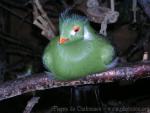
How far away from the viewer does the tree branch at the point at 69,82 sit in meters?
0.92

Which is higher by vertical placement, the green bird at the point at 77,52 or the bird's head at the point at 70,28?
the bird's head at the point at 70,28

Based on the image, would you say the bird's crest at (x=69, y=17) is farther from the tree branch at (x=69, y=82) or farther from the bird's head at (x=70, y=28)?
the tree branch at (x=69, y=82)

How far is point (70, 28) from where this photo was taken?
93cm

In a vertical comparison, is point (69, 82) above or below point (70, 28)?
below

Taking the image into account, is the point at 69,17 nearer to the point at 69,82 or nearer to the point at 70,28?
the point at 70,28

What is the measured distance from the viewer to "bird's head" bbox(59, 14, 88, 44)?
919mm

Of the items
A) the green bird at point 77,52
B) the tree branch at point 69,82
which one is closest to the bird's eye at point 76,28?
the green bird at point 77,52

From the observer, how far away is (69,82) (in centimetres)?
98

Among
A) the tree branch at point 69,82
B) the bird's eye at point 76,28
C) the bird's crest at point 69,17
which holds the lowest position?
the tree branch at point 69,82

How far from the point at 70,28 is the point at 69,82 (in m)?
0.17

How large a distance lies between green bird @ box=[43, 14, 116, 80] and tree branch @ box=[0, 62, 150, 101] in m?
0.02

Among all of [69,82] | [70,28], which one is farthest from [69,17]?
[69,82]

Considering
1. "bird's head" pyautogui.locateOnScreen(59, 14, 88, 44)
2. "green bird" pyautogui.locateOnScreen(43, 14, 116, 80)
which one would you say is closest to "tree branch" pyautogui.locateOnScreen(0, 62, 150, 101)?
"green bird" pyautogui.locateOnScreen(43, 14, 116, 80)

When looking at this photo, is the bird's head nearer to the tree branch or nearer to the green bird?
the green bird
